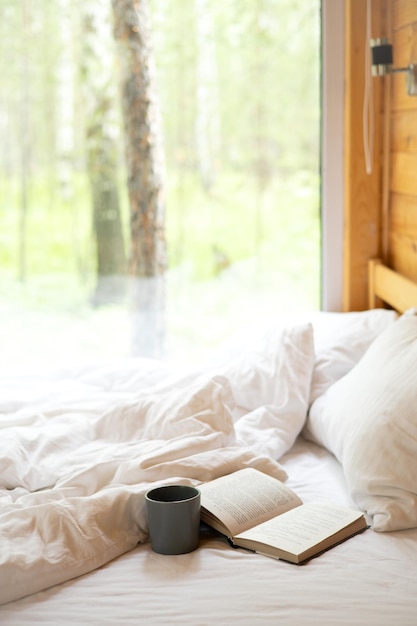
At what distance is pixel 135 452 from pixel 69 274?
116 cm

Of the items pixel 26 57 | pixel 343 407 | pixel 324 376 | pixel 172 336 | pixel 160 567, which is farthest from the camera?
pixel 172 336

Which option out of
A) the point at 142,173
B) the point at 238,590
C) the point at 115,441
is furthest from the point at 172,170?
the point at 238,590

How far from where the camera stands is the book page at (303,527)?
1.44 meters

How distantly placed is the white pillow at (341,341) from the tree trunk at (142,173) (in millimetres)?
611

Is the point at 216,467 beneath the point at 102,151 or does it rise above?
beneath

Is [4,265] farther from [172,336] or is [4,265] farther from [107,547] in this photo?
[107,547]

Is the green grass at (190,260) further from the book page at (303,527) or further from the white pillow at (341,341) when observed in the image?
the book page at (303,527)

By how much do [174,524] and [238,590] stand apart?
177 mm

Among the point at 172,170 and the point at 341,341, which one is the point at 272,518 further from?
the point at 172,170

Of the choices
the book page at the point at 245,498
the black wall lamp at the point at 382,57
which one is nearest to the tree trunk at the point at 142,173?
the black wall lamp at the point at 382,57

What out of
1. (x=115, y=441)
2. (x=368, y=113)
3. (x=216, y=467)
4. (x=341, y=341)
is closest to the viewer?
(x=216, y=467)

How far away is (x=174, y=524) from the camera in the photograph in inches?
56.5

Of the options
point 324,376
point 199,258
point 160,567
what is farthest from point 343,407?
point 199,258

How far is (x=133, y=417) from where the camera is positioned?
193 centimetres
